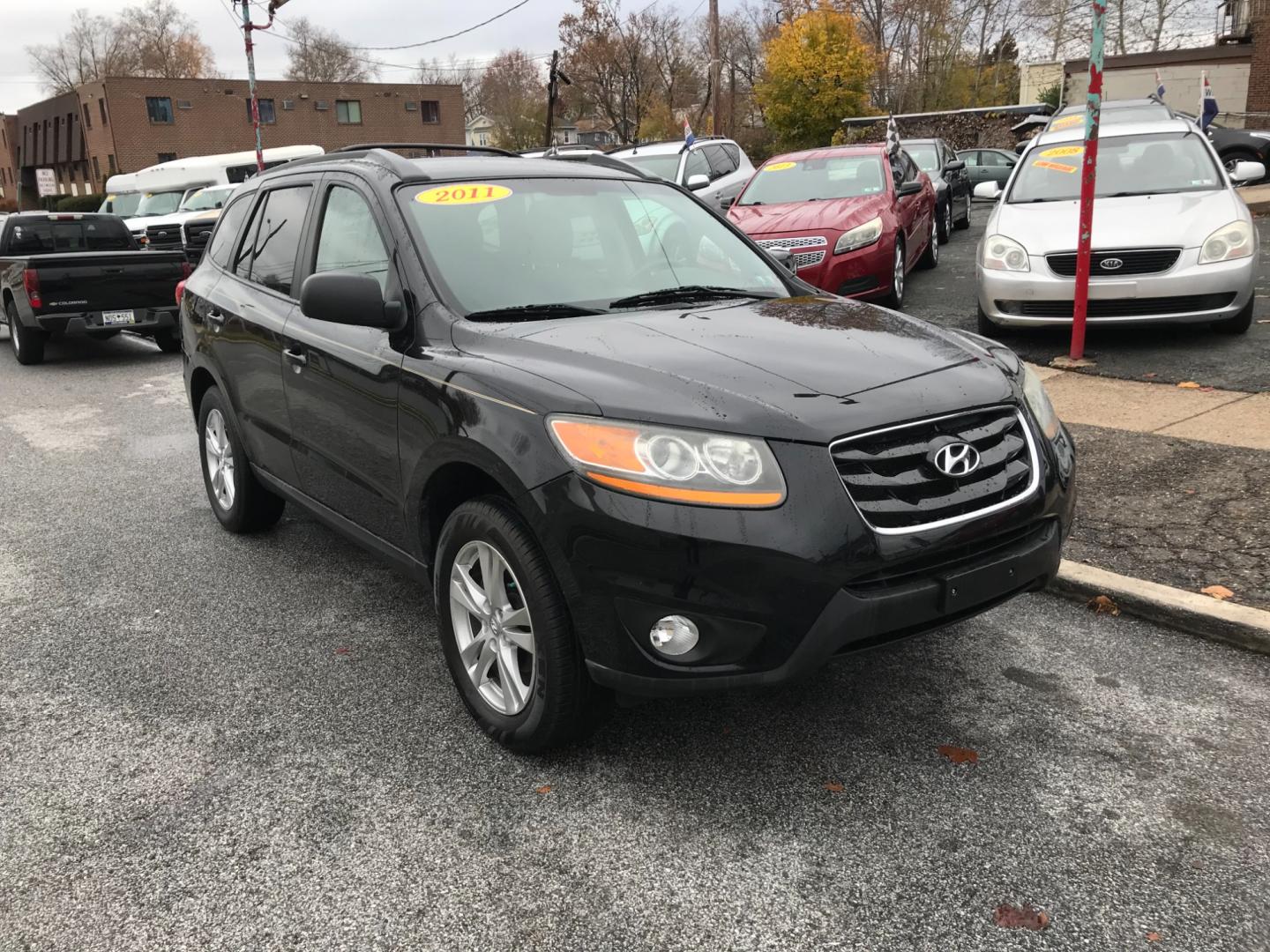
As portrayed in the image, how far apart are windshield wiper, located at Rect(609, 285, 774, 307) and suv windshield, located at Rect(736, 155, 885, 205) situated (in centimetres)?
701

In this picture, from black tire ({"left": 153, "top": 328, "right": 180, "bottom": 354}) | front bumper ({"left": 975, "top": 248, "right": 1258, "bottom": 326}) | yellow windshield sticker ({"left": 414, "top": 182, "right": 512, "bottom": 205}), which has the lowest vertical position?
black tire ({"left": 153, "top": 328, "right": 180, "bottom": 354})

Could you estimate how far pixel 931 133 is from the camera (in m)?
36.4

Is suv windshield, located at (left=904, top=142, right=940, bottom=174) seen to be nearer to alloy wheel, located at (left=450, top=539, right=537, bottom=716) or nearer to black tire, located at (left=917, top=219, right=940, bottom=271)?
black tire, located at (left=917, top=219, right=940, bottom=271)

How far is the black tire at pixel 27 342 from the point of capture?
39.4 ft

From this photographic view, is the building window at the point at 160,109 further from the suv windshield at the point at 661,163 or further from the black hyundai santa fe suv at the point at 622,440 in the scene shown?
the black hyundai santa fe suv at the point at 622,440

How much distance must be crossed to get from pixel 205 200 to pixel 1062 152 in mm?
21009

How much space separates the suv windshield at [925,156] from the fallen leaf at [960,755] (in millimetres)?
14440

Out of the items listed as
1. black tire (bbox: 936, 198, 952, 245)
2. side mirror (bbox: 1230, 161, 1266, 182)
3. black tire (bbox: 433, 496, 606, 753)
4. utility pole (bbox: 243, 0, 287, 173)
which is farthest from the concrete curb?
utility pole (bbox: 243, 0, 287, 173)

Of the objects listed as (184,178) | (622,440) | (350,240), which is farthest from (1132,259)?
(184,178)

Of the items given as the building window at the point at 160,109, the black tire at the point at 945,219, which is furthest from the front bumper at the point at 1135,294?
the building window at the point at 160,109

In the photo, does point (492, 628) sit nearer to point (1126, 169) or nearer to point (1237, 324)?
point (1237, 324)

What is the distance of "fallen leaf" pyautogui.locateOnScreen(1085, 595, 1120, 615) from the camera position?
13.4 feet

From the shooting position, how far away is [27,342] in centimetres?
1202

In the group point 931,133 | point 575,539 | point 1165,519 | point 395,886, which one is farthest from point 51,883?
point 931,133
